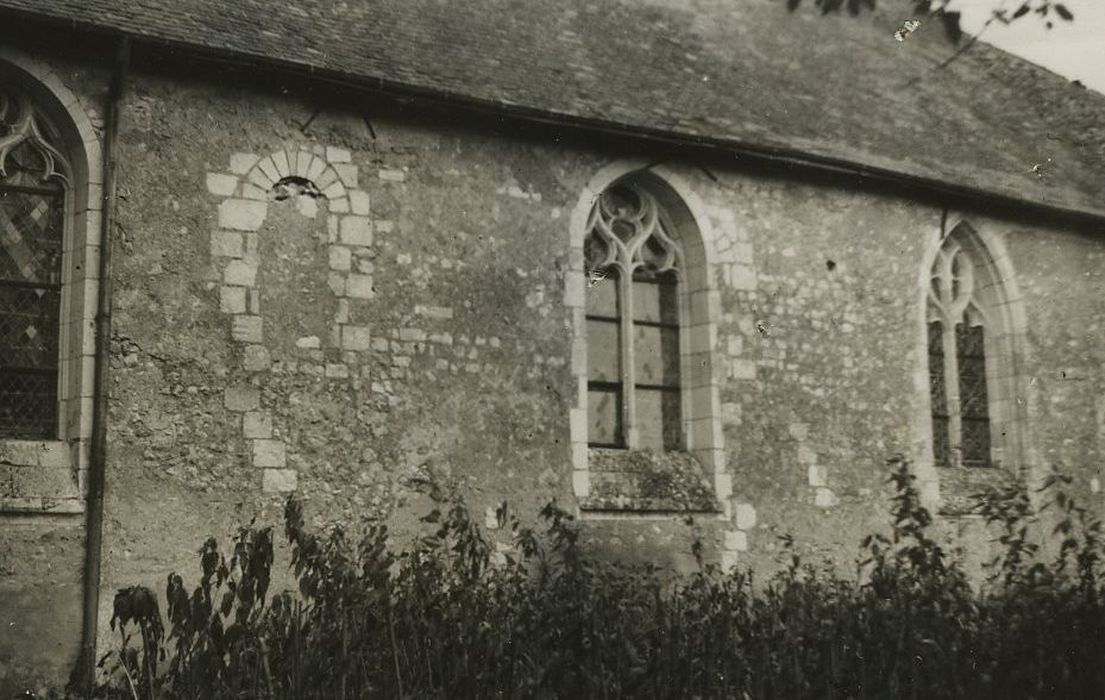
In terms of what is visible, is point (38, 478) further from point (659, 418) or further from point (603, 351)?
point (659, 418)

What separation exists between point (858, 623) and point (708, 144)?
216 inches

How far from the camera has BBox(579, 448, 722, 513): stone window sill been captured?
10424 millimetres

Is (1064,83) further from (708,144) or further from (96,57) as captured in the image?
(96,57)

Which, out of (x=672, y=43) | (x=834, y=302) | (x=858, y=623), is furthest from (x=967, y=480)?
(x=858, y=623)

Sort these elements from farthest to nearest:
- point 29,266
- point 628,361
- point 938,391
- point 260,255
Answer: point 938,391 < point 628,361 < point 260,255 < point 29,266

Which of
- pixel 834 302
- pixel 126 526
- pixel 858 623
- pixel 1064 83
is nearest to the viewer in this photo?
pixel 858 623

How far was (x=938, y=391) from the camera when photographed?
1284 cm

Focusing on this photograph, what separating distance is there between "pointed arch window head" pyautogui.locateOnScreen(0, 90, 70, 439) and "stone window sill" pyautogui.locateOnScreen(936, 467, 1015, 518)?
7924 mm

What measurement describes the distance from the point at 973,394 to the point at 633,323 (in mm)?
4107

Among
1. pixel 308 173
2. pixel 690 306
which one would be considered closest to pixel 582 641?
pixel 308 173

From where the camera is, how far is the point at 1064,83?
15734 millimetres

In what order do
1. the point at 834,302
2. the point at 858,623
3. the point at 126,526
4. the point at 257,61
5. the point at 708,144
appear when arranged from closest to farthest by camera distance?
the point at 858,623
the point at 126,526
the point at 257,61
the point at 708,144
the point at 834,302

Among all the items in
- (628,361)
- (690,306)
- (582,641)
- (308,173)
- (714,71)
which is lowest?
(582,641)

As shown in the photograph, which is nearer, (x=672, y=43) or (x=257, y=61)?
(x=257, y=61)
